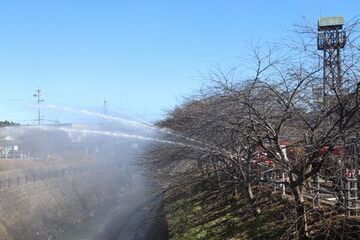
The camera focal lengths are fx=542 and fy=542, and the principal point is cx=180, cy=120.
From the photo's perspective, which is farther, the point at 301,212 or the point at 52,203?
the point at 52,203

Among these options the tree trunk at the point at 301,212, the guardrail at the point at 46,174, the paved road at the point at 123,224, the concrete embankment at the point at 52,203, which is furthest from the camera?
the guardrail at the point at 46,174

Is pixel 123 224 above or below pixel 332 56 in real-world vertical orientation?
below

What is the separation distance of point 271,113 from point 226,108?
130 cm

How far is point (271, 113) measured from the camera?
14906mm

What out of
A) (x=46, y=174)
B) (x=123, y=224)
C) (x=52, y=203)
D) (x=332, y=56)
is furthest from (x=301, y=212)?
(x=46, y=174)

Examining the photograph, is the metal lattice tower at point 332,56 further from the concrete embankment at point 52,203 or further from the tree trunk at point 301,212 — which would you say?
the concrete embankment at point 52,203

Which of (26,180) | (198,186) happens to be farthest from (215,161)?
(26,180)

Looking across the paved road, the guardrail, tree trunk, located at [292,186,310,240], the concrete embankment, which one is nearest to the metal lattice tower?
tree trunk, located at [292,186,310,240]

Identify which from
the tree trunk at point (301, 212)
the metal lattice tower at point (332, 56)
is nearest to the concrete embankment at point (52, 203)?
the tree trunk at point (301, 212)

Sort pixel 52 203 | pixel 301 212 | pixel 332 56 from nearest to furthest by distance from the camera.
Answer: pixel 332 56 → pixel 301 212 → pixel 52 203

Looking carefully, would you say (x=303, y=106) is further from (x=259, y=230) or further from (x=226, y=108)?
(x=259, y=230)

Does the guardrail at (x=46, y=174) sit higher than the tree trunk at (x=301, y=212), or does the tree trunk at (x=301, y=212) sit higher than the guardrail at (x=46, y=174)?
the tree trunk at (x=301, y=212)

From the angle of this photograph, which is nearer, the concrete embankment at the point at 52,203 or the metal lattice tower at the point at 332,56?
the metal lattice tower at the point at 332,56

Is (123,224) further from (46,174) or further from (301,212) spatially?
(301,212)
